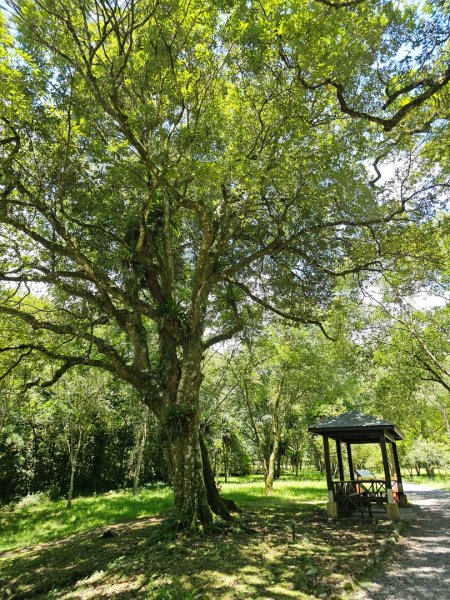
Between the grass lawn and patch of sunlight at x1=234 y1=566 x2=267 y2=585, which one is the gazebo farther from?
patch of sunlight at x1=234 y1=566 x2=267 y2=585

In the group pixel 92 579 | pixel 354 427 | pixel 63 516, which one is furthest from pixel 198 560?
pixel 63 516

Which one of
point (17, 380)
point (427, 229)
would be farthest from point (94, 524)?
point (427, 229)

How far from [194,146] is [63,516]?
12.7 metres

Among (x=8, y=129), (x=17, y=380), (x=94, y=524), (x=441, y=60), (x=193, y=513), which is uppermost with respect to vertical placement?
(x=441, y=60)

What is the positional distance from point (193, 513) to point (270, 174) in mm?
6736

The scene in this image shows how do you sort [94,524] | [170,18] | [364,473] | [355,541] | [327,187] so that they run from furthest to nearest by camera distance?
[364,473] < [94,524] < [327,187] < [355,541] < [170,18]

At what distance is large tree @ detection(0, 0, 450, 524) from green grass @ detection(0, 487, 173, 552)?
4704 mm

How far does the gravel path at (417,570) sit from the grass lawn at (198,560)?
0.35m

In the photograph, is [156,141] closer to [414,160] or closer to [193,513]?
[414,160]

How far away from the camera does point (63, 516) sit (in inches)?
512

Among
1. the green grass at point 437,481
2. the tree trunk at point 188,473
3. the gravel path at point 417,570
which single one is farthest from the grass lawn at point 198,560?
the green grass at point 437,481

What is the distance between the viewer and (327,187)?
8.49m

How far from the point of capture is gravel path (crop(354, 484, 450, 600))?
4.52 metres

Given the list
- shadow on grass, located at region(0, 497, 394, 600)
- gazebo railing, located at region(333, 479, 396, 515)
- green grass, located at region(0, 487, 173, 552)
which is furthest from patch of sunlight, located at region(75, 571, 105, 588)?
gazebo railing, located at region(333, 479, 396, 515)
